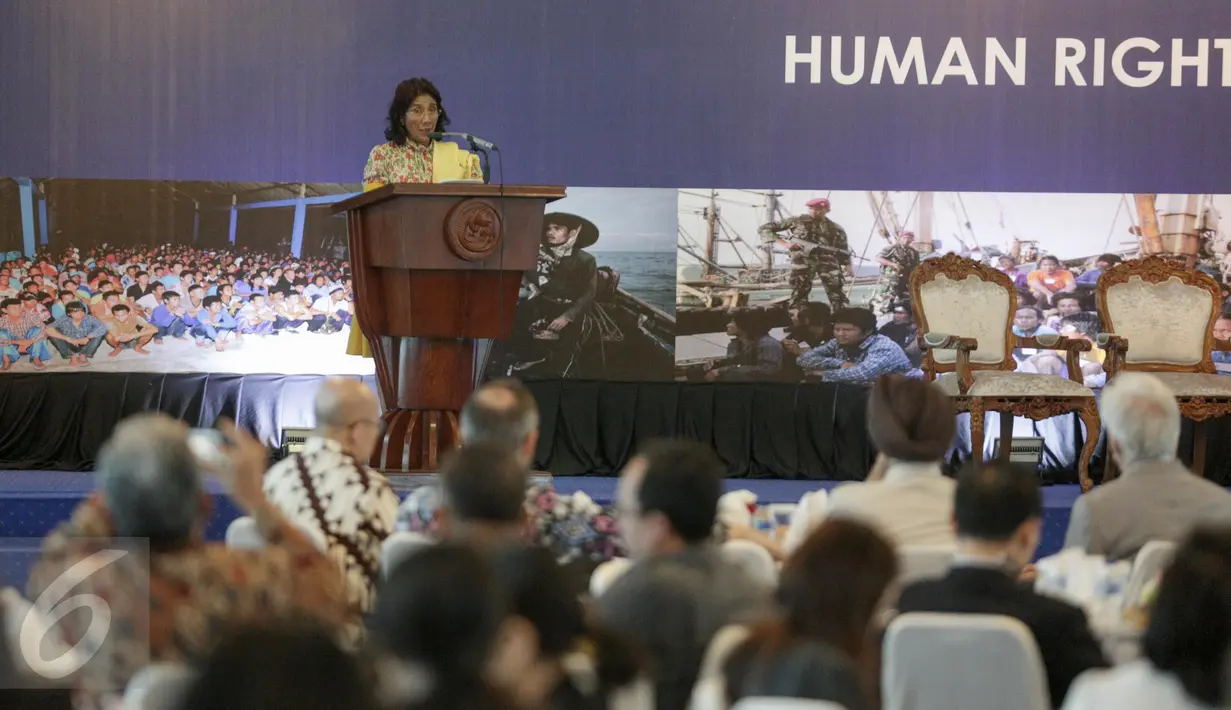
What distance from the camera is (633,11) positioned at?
728 cm

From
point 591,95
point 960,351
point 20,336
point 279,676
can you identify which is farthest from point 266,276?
point 279,676

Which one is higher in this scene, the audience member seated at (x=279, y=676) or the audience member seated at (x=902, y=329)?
the audience member seated at (x=902, y=329)

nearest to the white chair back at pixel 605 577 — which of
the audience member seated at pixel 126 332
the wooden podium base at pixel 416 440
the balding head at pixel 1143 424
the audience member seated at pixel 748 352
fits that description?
the balding head at pixel 1143 424

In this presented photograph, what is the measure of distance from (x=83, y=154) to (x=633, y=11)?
2.98 meters

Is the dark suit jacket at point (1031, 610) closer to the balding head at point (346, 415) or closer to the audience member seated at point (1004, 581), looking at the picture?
the audience member seated at point (1004, 581)

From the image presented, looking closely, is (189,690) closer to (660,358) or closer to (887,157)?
(660,358)

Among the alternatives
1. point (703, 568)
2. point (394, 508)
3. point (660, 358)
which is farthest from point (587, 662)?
point (660, 358)

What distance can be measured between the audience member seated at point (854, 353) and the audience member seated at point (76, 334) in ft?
11.8

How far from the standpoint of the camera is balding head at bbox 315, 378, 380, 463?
2689mm

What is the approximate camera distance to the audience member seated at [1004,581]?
1.96 m

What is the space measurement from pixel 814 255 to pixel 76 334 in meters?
3.78

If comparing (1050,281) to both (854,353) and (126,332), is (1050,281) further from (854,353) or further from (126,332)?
(126,332)

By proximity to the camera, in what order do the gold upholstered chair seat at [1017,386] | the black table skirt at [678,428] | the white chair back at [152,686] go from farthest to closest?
the black table skirt at [678,428] → the gold upholstered chair seat at [1017,386] → the white chair back at [152,686]

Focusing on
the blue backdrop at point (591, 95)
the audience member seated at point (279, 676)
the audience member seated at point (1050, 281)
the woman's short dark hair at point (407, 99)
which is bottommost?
the audience member seated at point (279, 676)
